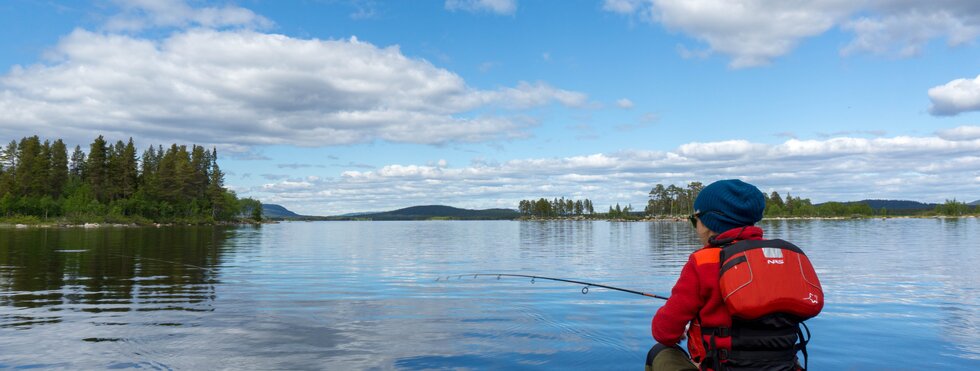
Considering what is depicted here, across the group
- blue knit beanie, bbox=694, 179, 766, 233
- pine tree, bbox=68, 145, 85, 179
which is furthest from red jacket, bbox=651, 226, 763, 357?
pine tree, bbox=68, 145, 85, 179

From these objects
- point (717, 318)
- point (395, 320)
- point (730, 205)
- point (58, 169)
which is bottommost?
point (395, 320)

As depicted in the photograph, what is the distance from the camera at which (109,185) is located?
133 metres

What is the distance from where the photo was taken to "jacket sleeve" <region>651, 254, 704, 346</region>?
4.62m

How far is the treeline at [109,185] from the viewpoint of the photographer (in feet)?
382

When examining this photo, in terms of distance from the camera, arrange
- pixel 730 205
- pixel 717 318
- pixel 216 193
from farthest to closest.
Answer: pixel 216 193
pixel 730 205
pixel 717 318

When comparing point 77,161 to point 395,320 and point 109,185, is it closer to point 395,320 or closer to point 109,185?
point 109,185

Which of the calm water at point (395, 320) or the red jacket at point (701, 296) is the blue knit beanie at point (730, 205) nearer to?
the red jacket at point (701, 296)

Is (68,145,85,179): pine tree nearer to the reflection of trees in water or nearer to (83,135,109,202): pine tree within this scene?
(83,135,109,202): pine tree

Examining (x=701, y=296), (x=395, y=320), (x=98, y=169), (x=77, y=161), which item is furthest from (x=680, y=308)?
(x=77, y=161)

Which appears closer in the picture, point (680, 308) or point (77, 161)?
point (680, 308)

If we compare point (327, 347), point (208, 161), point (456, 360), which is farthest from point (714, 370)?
point (208, 161)

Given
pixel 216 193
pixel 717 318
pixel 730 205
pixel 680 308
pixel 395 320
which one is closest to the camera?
pixel 717 318

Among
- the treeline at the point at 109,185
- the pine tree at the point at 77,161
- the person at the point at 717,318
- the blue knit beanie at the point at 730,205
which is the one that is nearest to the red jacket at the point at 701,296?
the person at the point at 717,318

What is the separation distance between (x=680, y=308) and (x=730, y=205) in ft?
3.16
